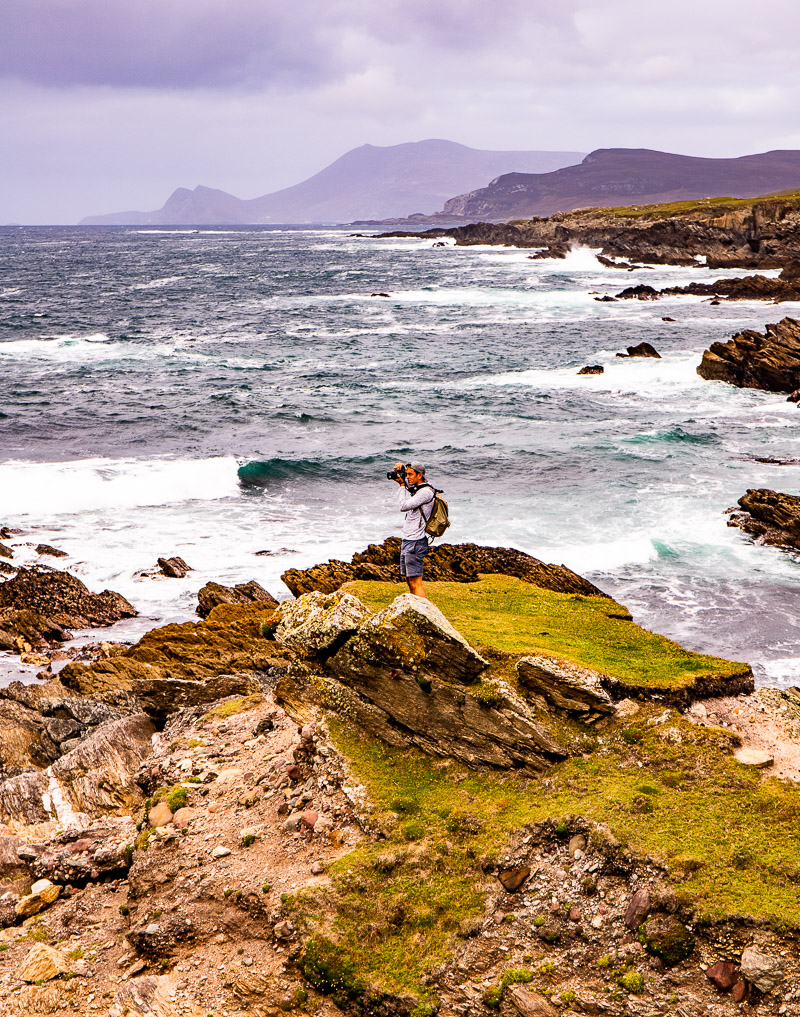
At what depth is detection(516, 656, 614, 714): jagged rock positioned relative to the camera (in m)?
8.60

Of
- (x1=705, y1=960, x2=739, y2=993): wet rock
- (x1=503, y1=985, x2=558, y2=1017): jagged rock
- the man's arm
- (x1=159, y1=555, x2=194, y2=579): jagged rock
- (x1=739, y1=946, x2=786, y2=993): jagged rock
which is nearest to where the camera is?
(x1=739, y1=946, x2=786, y2=993): jagged rock

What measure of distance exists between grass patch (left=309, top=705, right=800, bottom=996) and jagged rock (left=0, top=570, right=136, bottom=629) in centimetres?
1184

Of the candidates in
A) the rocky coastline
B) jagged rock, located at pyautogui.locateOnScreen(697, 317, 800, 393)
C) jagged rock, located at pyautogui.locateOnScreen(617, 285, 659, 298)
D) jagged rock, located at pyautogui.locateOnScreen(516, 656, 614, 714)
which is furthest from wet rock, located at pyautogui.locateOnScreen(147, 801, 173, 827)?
jagged rock, located at pyautogui.locateOnScreen(617, 285, 659, 298)

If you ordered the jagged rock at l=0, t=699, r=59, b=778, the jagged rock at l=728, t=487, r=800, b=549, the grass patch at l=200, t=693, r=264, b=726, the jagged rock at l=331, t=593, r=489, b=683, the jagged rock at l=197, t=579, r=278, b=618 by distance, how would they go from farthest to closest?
1. the jagged rock at l=728, t=487, r=800, b=549
2. the jagged rock at l=197, t=579, r=278, b=618
3. the jagged rock at l=0, t=699, r=59, b=778
4. the grass patch at l=200, t=693, r=264, b=726
5. the jagged rock at l=331, t=593, r=489, b=683

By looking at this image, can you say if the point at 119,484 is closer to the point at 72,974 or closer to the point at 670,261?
the point at 72,974

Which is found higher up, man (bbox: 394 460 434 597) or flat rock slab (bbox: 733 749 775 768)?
man (bbox: 394 460 434 597)

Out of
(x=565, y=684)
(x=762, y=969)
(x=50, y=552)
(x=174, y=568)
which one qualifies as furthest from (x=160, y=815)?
(x=50, y=552)

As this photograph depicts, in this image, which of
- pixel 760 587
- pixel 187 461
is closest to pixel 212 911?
pixel 760 587

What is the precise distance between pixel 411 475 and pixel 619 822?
17.8ft

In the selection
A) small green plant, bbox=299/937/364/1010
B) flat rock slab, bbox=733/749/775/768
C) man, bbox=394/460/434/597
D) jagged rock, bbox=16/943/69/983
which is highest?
man, bbox=394/460/434/597

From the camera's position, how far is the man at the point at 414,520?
448 inches

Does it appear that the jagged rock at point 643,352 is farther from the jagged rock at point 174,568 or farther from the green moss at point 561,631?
the green moss at point 561,631

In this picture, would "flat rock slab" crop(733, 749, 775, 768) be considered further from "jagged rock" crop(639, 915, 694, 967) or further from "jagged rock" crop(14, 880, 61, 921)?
"jagged rock" crop(14, 880, 61, 921)

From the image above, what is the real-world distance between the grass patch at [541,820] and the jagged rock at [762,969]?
255mm
